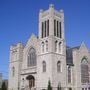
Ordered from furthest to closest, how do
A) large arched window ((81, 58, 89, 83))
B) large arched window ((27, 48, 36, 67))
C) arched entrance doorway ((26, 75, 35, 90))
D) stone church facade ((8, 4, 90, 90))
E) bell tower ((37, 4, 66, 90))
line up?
large arched window ((81, 58, 89, 83)), large arched window ((27, 48, 36, 67)), arched entrance doorway ((26, 75, 35, 90)), stone church facade ((8, 4, 90, 90)), bell tower ((37, 4, 66, 90))

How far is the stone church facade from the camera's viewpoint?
62.3 m

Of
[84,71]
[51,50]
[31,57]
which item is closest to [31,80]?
[31,57]

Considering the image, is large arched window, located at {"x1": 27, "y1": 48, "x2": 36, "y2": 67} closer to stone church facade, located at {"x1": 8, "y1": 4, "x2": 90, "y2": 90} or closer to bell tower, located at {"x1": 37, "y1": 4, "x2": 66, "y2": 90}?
stone church facade, located at {"x1": 8, "y1": 4, "x2": 90, "y2": 90}

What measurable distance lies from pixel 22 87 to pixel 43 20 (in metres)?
17.7

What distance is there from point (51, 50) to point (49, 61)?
254cm

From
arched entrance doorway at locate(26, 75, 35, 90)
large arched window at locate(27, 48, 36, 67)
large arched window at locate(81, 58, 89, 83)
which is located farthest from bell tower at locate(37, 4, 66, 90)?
large arched window at locate(81, 58, 89, 83)

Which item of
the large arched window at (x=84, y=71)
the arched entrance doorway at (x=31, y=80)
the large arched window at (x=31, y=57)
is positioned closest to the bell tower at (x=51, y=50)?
the large arched window at (x=31, y=57)

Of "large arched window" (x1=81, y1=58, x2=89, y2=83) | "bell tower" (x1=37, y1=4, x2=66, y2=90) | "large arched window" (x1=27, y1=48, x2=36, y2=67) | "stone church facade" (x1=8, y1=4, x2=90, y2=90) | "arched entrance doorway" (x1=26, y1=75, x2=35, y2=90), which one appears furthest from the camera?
"large arched window" (x1=81, y1=58, x2=89, y2=83)

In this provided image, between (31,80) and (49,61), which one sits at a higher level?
(49,61)

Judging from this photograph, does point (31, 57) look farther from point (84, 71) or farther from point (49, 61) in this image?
point (84, 71)

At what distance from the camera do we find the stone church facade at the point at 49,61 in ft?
204

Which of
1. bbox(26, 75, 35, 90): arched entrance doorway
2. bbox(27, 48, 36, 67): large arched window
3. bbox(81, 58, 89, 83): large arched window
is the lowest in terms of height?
bbox(26, 75, 35, 90): arched entrance doorway


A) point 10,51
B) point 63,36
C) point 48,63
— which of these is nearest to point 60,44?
point 63,36

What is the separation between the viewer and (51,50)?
203 ft
